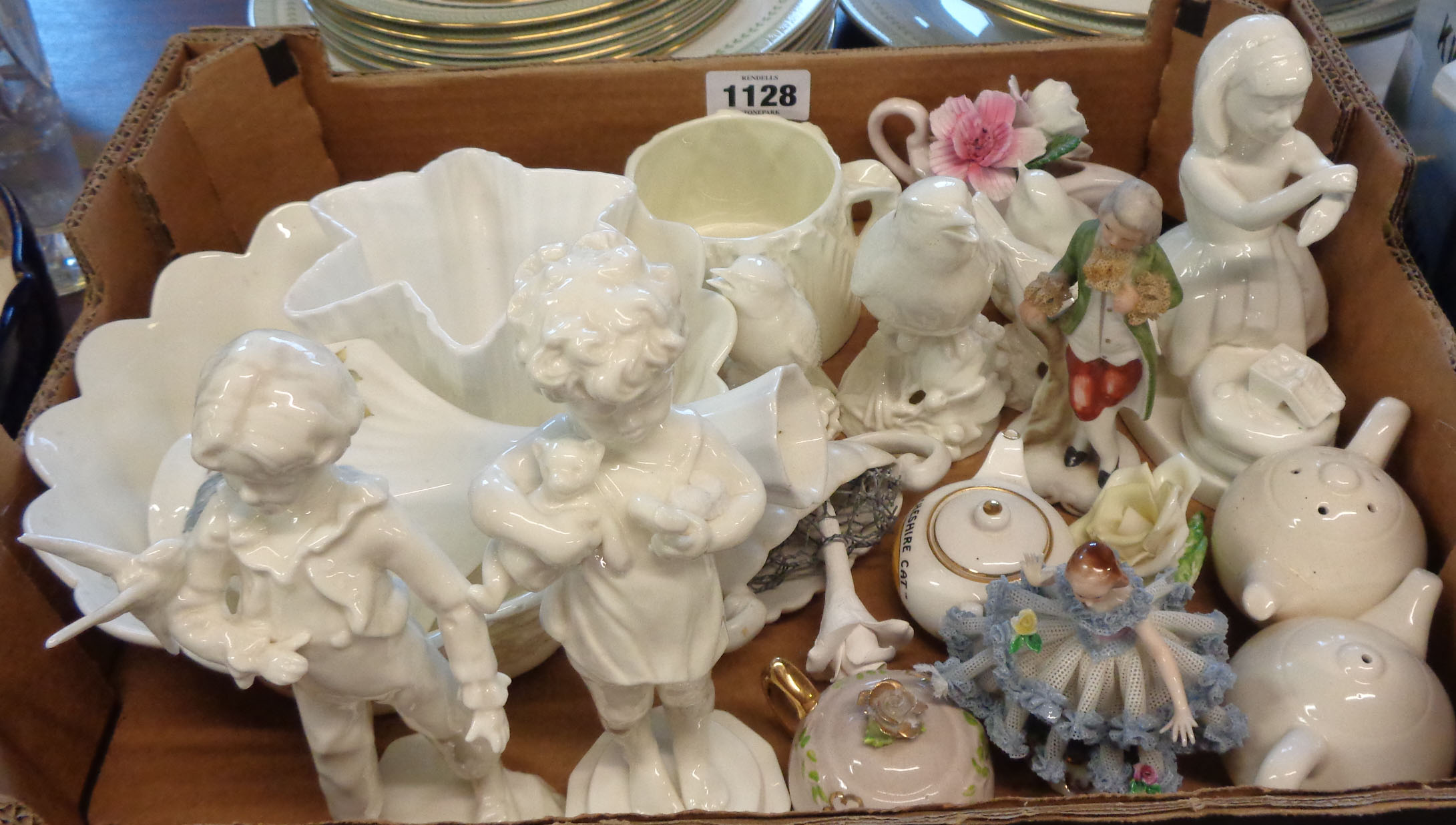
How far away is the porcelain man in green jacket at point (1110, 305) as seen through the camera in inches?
32.3

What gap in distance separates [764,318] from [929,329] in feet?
0.52

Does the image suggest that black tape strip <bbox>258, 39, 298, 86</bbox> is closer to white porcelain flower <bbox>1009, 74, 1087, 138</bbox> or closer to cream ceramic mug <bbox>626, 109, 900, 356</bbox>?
cream ceramic mug <bbox>626, 109, 900, 356</bbox>

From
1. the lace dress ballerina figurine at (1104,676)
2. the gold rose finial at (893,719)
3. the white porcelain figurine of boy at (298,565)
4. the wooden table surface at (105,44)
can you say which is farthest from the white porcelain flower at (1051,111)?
the wooden table surface at (105,44)

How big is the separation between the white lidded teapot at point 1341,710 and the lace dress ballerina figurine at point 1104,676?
0.03 meters

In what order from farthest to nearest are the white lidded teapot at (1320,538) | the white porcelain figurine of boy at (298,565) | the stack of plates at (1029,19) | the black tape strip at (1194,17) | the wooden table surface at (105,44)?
1. the wooden table surface at (105,44)
2. the stack of plates at (1029,19)
3. the black tape strip at (1194,17)
4. the white lidded teapot at (1320,538)
5. the white porcelain figurine of boy at (298,565)

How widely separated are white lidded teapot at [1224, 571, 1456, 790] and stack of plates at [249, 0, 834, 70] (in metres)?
0.84

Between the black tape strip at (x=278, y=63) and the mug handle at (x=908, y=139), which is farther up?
the black tape strip at (x=278, y=63)

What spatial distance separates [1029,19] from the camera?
1.31m

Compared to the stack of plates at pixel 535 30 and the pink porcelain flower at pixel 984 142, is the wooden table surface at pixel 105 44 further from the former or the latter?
the pink porcelain flower at pixel 984 142

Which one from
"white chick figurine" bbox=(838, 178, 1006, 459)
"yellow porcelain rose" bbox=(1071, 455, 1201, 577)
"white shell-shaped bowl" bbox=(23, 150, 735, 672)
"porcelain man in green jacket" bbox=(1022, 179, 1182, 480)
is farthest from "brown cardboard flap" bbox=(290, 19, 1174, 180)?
"yellow porcelain rose" bbox=(1071, 455, 1201, 577)

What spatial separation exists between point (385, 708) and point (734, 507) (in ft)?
1.46

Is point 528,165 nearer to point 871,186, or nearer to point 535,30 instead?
point 535,30

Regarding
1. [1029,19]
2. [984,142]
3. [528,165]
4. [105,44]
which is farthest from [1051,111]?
[105,44]

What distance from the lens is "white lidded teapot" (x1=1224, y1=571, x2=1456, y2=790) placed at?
2.41ft
